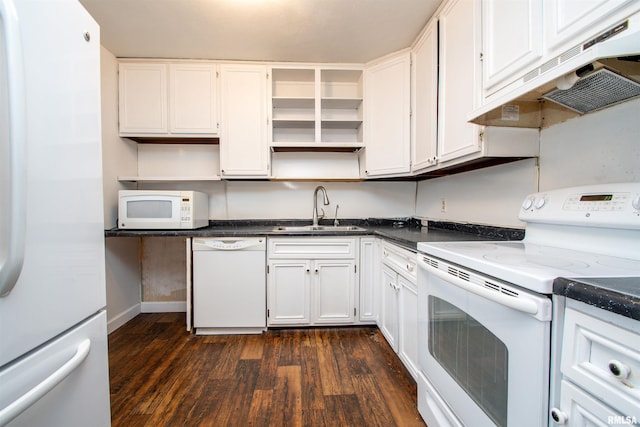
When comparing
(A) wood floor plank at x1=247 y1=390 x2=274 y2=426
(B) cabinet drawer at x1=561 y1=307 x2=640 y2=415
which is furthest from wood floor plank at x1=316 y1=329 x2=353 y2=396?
(B) cabinet drawer at x1=561 y1=307 x2=640 y2=415

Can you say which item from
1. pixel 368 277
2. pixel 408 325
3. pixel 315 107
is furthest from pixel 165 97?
pixel 408 325

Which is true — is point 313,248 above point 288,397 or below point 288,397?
above

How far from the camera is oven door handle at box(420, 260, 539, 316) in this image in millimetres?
682

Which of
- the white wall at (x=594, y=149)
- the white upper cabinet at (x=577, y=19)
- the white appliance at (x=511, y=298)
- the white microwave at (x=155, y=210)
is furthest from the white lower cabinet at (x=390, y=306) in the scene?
the white microwave at (x=155, y=210)

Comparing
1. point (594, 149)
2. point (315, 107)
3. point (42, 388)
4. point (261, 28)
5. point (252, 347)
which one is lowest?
point (252, 347)

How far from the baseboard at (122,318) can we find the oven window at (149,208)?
3.05 feet

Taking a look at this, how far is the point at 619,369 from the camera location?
520mm

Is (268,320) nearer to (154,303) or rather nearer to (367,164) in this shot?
(154,303)

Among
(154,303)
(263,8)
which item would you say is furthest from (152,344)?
(263,8)

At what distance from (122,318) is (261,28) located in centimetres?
277

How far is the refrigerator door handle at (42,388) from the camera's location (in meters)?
0.48

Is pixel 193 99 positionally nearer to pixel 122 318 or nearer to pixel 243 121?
pixel 243 121

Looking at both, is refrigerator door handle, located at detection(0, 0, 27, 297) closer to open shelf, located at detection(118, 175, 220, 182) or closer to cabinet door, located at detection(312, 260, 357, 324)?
cabinet door, located at detection(312, 260, 357, 324)

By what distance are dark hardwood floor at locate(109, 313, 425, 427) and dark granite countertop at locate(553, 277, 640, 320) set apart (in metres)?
1.11
